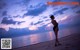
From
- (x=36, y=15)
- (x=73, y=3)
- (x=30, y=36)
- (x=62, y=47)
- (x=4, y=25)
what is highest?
(x=73, y=3)

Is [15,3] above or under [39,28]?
above

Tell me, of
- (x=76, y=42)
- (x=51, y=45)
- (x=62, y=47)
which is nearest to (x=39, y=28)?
(x=51, y=45)

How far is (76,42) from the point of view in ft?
6.44

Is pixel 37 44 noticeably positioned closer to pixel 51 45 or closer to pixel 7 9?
pixel 51 45

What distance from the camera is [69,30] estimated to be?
1.99 metres

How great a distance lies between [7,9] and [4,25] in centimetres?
23

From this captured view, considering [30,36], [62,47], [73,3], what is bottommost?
[62,47]

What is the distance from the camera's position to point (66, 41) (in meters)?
1.97

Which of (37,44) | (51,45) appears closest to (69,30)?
(51,45)

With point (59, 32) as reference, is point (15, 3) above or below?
above

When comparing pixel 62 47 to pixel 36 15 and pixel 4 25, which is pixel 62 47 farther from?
pixel 4 25

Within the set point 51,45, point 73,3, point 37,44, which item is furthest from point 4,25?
point 73,3

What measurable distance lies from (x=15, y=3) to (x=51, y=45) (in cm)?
77

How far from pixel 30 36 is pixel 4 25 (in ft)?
1.29
